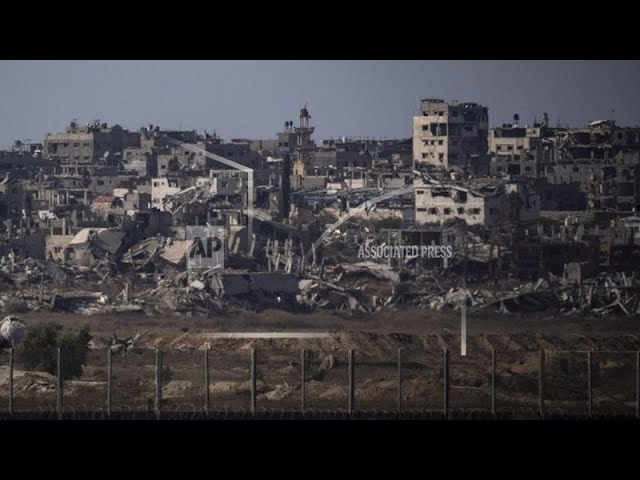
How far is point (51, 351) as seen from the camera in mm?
12781

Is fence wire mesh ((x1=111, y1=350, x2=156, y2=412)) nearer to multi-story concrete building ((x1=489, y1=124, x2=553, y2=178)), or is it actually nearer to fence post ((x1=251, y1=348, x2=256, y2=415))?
fence post ((x1=251, y1=348, x2=256, y2=415))

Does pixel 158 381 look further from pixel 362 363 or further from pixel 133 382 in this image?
pixel 362 363

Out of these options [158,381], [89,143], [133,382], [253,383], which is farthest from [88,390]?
[89,143]

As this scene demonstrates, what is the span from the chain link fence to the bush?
0.24ft

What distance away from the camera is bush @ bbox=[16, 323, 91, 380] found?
1241 centimetres

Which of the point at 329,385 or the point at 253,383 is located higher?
the point at 253,383

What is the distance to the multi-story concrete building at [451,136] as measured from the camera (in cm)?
1795

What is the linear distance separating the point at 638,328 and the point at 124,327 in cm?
383

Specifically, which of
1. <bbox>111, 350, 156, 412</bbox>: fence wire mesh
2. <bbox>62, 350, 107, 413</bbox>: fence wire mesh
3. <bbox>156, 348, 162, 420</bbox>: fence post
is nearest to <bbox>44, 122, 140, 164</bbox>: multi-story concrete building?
<bbox>111, 350, 156, 412</bbox>: fence wire mesh

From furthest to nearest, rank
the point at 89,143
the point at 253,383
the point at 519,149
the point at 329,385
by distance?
the point at 89,143 → the point at 519,149 → the point at 329,385 → the point at 253,383

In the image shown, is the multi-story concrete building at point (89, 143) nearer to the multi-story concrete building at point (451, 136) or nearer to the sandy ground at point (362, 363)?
the multi-story concrete building at point (451, 136)

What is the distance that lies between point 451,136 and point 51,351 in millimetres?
7035
